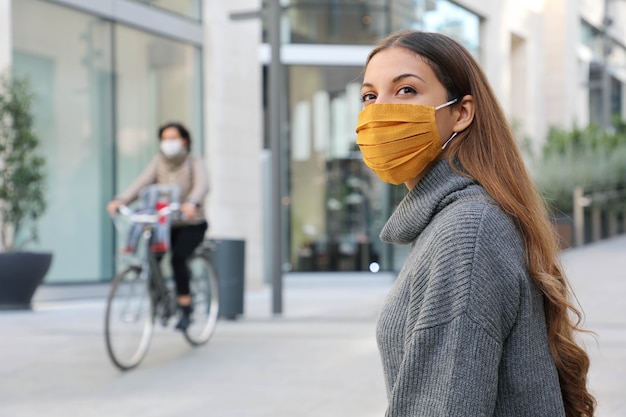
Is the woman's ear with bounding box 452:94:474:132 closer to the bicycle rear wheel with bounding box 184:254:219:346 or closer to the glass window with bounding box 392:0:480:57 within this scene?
the bicycle rear wheel with bounding box 184:254:219:346

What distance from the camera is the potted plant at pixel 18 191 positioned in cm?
1066

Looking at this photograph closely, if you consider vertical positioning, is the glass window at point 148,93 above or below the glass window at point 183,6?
below

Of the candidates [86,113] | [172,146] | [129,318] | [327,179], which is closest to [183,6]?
[86,113]

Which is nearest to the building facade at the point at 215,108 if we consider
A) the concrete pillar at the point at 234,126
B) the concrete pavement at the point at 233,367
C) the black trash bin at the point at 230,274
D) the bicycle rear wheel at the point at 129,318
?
the concrete pillar at the point at 234,126

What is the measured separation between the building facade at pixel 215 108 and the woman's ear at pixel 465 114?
8.36 metres

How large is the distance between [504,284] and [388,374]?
330 millimetres

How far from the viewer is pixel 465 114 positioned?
187 cm

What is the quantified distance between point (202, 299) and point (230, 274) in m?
2.00

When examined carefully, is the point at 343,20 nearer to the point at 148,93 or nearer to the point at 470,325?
the point at 148,93

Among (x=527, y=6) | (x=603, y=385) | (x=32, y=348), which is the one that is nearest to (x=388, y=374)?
(x=603, y=385)

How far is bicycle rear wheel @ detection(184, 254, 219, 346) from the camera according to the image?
25.5 ft

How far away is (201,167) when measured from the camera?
7.61 metres

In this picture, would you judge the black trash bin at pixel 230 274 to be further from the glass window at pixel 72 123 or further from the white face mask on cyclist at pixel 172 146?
the glass window at pixel 72 123

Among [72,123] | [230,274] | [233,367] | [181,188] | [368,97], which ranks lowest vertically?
[233,367]
